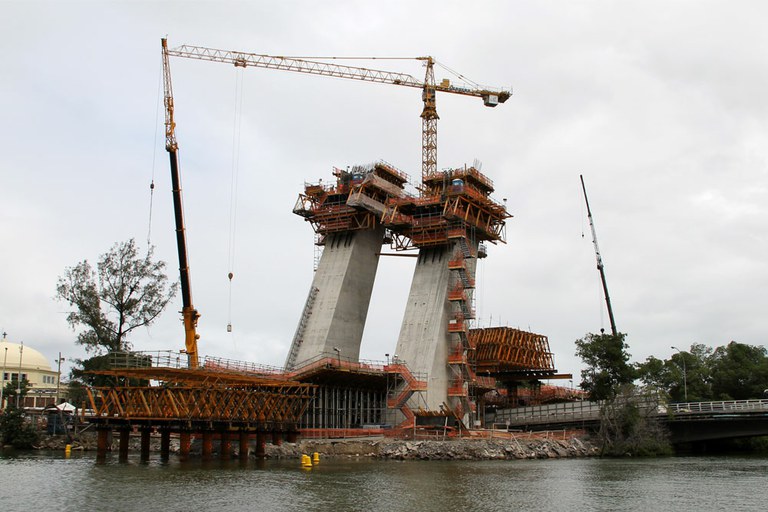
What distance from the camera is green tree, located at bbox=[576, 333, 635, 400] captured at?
332ft

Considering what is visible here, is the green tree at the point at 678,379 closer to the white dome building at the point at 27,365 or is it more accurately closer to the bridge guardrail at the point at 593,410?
the bridge guardrail at the point at 593,410

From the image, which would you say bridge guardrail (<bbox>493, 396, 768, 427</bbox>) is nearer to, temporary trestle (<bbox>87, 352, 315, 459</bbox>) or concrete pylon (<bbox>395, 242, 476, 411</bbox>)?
concrete pylon (<bbox>395, 242, 476, 411</bbox>)

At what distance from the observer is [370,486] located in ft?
167

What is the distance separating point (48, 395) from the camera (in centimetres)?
13425

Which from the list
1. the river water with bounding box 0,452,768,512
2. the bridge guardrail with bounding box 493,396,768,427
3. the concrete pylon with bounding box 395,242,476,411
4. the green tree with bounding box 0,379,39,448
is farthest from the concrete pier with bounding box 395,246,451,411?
the green tree with bounding box 0,379,39,448

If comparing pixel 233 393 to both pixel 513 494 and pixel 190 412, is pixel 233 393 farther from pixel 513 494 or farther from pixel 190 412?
pixel 513 494

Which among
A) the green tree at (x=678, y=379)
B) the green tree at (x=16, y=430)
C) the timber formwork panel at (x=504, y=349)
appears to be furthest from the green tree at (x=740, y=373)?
the green tree at (x=16, y=430)

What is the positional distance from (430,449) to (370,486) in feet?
92.6

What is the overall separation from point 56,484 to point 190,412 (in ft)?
59.9

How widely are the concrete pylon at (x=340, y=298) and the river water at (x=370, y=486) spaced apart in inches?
1173

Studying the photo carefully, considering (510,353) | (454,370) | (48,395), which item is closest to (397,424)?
(454,370)

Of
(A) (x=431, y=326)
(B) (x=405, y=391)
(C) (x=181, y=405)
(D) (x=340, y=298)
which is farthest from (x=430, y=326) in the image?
(C) (x=181, y=405)

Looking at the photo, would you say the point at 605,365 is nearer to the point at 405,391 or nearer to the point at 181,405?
the point at 405,391

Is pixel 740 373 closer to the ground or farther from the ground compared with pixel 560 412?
farther from the ground
